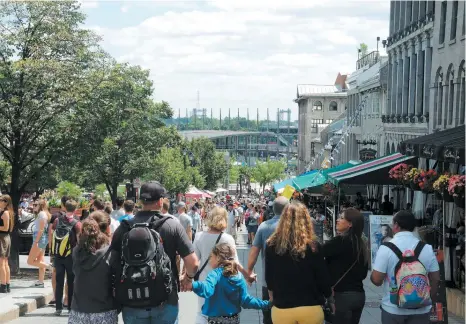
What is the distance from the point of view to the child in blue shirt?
7.93m

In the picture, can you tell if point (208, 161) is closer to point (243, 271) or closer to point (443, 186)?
point (443, 186)

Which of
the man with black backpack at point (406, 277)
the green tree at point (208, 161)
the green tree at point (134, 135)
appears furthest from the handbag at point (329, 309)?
the green tree at point (208, 161)

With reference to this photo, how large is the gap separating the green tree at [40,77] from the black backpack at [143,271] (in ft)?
43.8

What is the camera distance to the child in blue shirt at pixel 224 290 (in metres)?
7.93

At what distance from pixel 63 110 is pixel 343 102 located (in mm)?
99056

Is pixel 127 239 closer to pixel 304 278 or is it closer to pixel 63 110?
pixel 304 278

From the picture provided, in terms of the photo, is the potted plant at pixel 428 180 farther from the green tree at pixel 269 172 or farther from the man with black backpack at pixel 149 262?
the green tree at pixel 269 172

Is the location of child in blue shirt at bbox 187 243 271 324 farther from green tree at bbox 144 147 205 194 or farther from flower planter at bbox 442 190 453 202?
green tree at bbox 144 147 205 194

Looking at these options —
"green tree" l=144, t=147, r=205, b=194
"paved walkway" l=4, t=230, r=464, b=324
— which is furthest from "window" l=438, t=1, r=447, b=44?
"green tree" l=144, t=147, r=205, b=194

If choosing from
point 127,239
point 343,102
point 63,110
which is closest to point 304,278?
point 127,239

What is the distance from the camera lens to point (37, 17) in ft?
67.3

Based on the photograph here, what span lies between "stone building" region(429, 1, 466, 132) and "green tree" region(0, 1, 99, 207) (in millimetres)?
9806

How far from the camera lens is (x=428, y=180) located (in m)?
15.9

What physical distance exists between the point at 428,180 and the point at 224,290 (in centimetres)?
862
